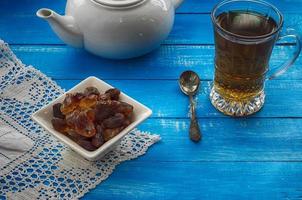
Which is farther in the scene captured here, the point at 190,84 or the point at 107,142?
the point at 190,84

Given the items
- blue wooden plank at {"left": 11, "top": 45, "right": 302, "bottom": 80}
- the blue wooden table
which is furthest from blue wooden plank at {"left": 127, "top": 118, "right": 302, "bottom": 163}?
blue wooden plank at {"left": 11, "top": 45, "right": 302, "bottom": 80}

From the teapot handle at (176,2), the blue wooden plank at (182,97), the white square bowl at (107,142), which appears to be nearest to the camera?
the white square bowl at (107,142)

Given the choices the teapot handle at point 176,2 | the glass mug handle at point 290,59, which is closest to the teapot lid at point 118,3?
the teapot handle at point 176,2

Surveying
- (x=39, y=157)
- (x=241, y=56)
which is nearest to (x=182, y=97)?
(x=241, y=56)

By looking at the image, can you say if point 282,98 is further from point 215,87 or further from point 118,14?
point 118,14

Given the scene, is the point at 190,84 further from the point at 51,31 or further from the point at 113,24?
the point at 51,31

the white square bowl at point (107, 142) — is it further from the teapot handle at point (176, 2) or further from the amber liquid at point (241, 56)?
→ the teapot handle at point (176, 2)

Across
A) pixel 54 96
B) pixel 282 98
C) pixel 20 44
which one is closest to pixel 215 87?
pixel 282 98

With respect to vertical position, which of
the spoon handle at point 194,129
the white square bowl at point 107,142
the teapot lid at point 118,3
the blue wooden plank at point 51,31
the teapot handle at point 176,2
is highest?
the teapot lid at point 118,3
